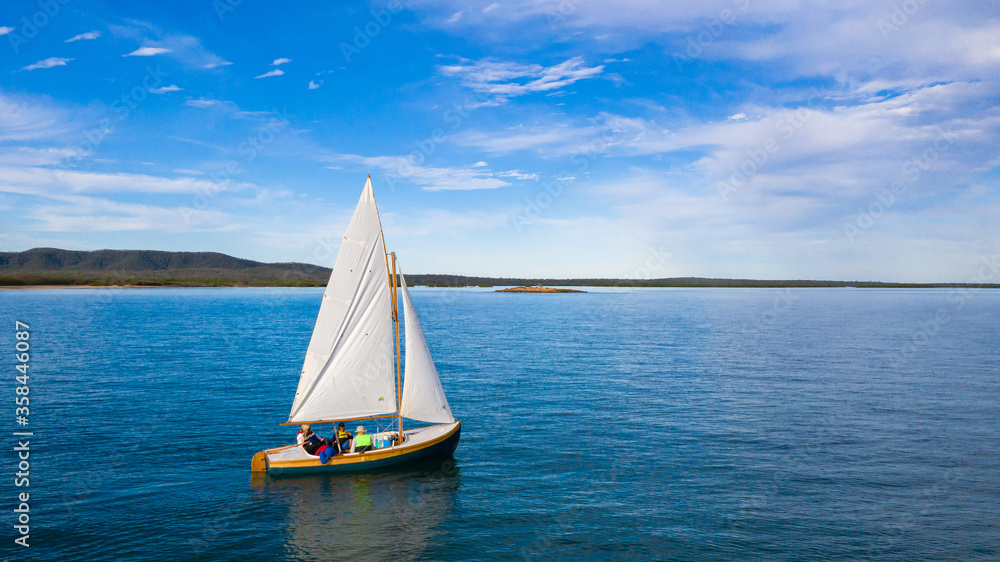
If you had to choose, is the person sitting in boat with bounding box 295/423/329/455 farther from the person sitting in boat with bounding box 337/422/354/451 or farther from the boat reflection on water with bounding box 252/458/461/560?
the boat reflection on water with bounding box 252/458/461/560

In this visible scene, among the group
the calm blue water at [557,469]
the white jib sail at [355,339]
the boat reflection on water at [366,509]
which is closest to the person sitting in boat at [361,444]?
the boat reflection on water at [366,509]

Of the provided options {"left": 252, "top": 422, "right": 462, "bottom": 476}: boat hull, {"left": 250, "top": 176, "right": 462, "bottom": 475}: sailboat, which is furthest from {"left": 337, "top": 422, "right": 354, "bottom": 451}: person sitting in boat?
{"left": 252, "top": 422, "right": 462, "bottom": 476}: boat hull

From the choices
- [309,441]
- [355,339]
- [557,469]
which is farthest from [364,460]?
[557,469]

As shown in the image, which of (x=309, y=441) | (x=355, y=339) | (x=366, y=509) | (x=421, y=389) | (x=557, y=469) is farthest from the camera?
(x=421, y=389)

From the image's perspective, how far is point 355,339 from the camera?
30.9m

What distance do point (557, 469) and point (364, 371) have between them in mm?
12220

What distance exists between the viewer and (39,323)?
364 ft

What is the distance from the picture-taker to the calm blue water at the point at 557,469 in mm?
22641

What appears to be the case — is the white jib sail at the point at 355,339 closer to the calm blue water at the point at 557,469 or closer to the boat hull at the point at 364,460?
the boat hull at the point at 364,460

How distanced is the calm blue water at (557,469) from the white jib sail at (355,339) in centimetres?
426

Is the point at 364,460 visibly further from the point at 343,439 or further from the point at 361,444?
the point at 343,439

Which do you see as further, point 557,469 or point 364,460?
point 557,469

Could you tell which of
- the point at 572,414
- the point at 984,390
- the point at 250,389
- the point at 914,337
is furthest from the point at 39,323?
the point at 914,337

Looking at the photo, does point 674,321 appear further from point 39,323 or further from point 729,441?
point 39,323
